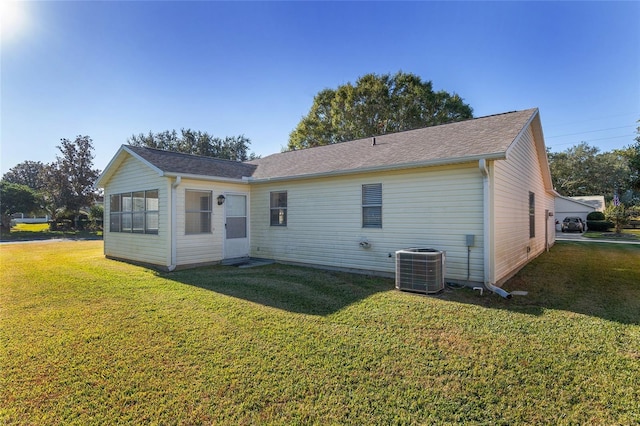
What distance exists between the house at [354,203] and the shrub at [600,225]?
19.3 meters

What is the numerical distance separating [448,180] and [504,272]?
2.49m

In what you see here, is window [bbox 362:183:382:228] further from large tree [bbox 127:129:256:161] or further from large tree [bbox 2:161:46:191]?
large tree [bbox 2:161:46:191]

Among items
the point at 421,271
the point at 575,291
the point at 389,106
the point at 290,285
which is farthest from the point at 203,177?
the point at 389,106

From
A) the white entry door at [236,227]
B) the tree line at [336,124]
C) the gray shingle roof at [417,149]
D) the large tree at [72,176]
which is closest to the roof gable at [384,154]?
the gray shingle roof at [417,149]

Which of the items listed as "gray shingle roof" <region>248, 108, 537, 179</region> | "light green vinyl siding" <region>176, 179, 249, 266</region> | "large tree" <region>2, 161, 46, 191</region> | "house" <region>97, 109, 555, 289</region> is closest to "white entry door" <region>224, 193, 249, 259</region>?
"house" <region>97, 109, 555, 289</region>

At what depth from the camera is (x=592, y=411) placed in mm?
2494

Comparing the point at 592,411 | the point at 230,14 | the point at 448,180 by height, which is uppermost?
the point at 230,14

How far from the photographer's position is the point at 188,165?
9375 millimetres

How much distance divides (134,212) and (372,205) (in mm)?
7626

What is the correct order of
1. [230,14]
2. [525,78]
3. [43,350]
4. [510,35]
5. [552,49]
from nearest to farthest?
[43,350] → [230,14] → [510,35] → [552,49] → [525,78]

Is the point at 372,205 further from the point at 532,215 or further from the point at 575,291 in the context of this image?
the point at 532,215

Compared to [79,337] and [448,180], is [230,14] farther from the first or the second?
[79,337]

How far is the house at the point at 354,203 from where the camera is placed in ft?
20.7

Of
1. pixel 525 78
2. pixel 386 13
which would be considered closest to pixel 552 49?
pixel 525 78
